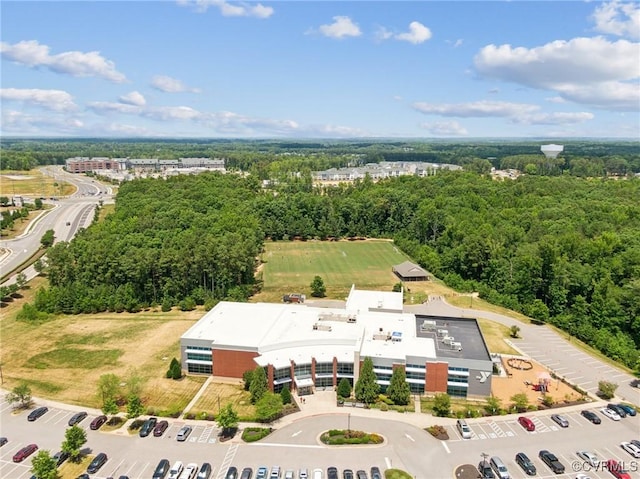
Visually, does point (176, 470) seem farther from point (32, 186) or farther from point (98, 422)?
point (32, 186)

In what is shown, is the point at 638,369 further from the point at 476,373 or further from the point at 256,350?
the point at 256,350

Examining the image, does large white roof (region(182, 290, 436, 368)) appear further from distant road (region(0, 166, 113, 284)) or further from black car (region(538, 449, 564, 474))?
distant road (region(0, 166, 113, 284))

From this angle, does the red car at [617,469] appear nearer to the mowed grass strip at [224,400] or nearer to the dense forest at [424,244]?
the dense forest at [424,244]

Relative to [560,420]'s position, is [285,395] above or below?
above

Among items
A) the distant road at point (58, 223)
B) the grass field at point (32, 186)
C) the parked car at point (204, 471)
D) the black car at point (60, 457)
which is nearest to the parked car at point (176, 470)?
the parked car at point (204, 471)

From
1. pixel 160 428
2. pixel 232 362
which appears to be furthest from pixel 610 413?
pixel 160 428

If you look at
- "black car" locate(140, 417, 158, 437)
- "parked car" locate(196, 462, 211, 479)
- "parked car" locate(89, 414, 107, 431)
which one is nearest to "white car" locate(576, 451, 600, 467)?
"parked car" locate(196, 462, 211, 479)

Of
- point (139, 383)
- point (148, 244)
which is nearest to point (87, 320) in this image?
point (148, 244)
